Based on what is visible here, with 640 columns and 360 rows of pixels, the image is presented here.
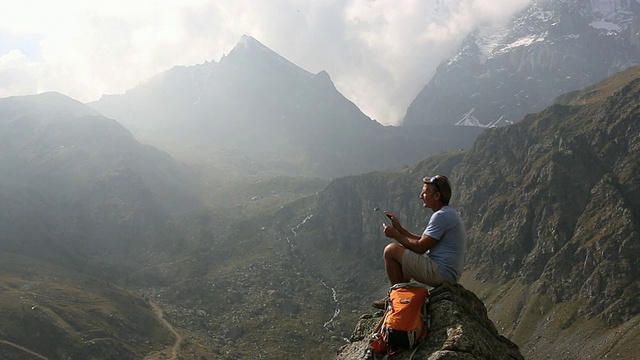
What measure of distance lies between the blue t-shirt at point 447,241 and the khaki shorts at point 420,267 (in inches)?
9.5

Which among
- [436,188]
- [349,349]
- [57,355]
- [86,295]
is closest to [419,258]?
[436,188]

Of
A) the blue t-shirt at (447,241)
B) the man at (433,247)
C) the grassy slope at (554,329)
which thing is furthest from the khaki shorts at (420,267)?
the grassy slope at (554,329)

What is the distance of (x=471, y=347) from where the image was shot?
42.6 ft

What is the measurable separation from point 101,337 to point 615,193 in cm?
18835

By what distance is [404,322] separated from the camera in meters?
13.4

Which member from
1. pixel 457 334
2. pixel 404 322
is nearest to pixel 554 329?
pixel 457 334

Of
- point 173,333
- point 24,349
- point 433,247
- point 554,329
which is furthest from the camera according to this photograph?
point 173,333

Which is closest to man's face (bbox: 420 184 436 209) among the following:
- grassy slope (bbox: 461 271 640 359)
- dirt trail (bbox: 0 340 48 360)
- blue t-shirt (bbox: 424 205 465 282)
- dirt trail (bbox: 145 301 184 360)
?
blue t-shirt (bbox: 424 205 465 282)

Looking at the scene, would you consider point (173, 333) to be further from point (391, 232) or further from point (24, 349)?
point (391, 232)

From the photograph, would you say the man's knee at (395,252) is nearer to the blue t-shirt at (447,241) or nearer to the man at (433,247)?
the man at (433,247)

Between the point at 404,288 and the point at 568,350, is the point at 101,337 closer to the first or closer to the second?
the point at 568,350

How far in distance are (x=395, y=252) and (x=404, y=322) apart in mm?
2285

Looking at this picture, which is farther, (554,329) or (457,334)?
(554,329)

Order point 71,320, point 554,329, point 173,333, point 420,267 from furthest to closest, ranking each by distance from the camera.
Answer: point 173,333, point 554,329, point 71,320, point 420,267
